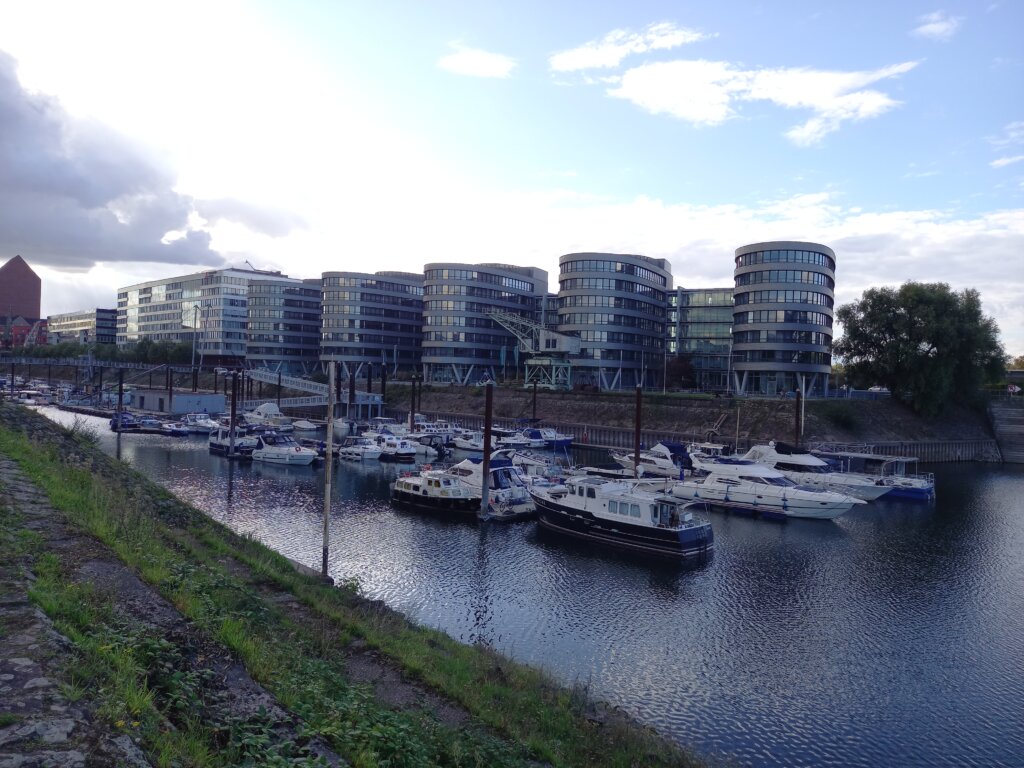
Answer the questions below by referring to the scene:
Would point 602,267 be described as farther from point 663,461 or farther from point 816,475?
point 816,475

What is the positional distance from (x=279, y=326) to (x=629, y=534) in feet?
441

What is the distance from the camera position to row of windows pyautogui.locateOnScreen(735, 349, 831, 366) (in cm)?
9088

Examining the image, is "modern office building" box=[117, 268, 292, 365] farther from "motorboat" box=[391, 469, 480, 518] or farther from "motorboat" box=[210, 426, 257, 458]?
"motorboat" box=[391, 469, 480, 518]

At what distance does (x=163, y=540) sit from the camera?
1822 cm

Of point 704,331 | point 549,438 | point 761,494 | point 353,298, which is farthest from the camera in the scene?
point 353,298

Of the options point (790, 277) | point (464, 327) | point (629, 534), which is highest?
point (790, 277)

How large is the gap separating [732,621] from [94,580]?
74.5 ft

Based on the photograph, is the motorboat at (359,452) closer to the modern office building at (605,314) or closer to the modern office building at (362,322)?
the modern office building at (605,314)

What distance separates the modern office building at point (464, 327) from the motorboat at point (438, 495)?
78402 mm

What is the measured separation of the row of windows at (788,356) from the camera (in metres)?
90.9

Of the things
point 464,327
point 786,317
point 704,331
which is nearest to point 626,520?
point 786,317

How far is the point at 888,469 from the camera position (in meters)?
65.8

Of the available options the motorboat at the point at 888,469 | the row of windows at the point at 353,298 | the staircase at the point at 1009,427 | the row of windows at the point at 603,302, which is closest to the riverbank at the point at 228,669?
the motorboat at the point at 888,469

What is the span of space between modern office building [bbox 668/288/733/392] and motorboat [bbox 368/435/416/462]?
69.6 meters
